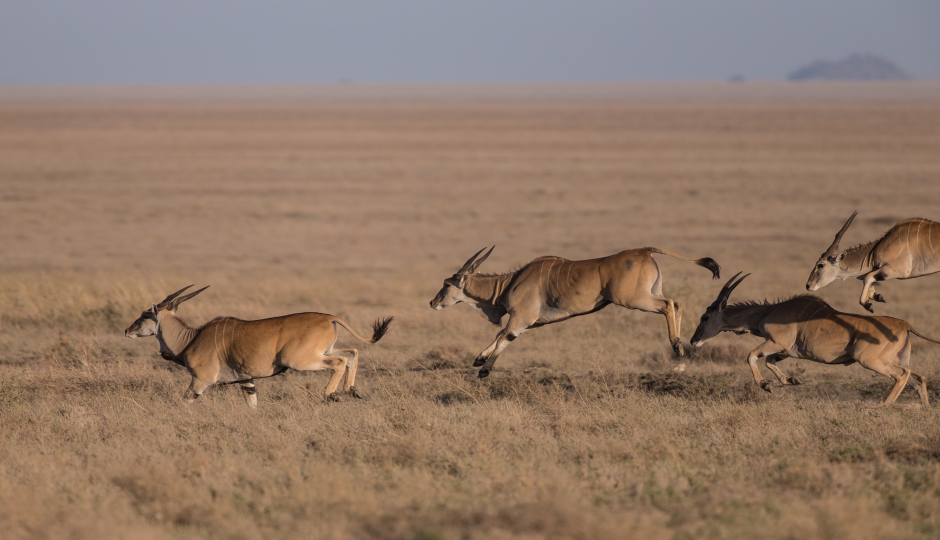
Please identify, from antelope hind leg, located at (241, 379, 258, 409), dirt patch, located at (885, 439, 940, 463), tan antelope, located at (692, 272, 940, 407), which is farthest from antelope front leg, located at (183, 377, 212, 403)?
dirt patch, located at (885, 439, 940, 463)

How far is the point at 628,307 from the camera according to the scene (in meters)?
10.7

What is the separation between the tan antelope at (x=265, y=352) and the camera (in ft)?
32.1

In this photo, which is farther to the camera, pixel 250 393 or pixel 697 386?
pixel 697 386

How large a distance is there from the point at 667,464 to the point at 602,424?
147cm

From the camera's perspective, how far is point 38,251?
2506 cm

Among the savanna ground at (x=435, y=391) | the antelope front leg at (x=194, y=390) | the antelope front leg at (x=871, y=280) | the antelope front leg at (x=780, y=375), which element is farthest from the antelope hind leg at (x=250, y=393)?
the antelope front leg at (x=871, y=280)

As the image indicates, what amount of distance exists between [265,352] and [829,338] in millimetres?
6264

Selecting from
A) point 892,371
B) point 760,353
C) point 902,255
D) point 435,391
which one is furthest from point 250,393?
point 902,255

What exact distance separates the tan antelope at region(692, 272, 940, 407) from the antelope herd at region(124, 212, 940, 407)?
0.04 ft

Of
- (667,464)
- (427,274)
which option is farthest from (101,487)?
(427,274)

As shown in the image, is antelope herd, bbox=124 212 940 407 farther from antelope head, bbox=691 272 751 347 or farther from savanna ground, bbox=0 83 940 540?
savanna ground, bbox=0 83 940 540

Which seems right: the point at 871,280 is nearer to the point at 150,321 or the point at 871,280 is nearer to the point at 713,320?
the point at 713,320

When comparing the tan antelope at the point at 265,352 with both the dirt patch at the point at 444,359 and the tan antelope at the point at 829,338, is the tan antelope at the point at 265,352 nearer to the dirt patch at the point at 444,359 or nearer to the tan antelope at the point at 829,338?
the dirt patch at the point at 444,359

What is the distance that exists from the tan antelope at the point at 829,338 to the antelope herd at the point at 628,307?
0.04 ft
